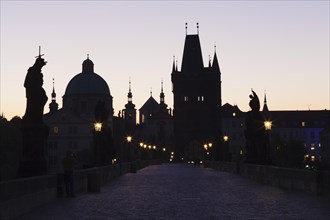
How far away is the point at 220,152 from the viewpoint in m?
88.2

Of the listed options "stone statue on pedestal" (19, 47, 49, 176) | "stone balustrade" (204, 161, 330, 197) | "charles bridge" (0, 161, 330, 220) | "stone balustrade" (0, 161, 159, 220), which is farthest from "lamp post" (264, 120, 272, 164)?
"stone statue on pedestal" (19, 47, 49, 176)

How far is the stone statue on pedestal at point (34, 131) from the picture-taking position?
27.2 metres

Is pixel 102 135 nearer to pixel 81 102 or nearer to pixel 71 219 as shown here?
pixel 71 219

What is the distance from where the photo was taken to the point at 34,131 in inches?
1090

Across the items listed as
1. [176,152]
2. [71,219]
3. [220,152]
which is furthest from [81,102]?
[71,219]

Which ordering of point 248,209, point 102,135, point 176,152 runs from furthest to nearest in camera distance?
point 176,152, point 102,135, point 248,209

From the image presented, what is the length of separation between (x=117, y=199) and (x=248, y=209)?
6.67 metres

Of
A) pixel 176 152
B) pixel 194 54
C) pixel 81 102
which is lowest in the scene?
pixel 176 152

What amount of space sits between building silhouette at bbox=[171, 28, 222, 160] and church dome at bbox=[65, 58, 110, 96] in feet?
65.7

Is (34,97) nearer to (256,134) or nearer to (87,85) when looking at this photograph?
(256,134)

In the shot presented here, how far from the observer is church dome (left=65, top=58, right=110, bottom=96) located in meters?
189

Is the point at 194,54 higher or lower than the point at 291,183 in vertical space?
higher

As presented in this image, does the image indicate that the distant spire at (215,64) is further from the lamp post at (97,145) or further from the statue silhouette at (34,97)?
the statue silhouette at (34,97)

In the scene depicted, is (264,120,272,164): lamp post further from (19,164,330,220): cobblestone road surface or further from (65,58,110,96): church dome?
(65,58,110,96): church dome
